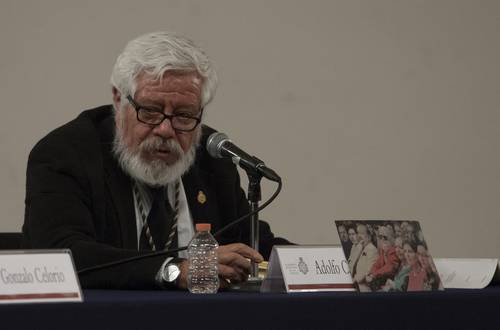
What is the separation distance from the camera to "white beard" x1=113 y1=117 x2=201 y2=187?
2867mm

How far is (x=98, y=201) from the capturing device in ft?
9.12

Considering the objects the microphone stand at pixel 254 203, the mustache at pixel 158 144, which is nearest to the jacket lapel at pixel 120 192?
the mustache at pixel 158 144

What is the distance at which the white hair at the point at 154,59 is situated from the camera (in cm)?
280

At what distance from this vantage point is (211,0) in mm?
4168

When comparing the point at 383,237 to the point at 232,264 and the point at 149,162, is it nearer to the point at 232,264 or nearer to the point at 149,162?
the point at 232,264

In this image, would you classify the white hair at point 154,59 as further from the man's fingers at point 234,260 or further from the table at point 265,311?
the table at point 265,311

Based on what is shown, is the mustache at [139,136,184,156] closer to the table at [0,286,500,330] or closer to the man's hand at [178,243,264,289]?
the man's hand at [178,243,264,289]

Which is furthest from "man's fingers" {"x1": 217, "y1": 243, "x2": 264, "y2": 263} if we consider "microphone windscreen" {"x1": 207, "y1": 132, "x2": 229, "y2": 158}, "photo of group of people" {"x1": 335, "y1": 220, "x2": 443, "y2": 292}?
"microphone windscreen" {"x1": 207, "y1": 132, "x2": 229, "y2": 158}

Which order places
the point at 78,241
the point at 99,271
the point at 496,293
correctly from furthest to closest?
the point at 78,241
the point at 99,271
the point at 496,293

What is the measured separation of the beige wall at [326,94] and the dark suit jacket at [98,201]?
2.99 feet

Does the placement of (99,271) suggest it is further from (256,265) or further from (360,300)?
(360,300)

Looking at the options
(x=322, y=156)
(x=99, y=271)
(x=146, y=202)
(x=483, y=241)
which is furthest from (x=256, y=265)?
(x=483, y=241)

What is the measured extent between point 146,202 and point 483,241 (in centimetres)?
221

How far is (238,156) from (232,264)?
0.34m
